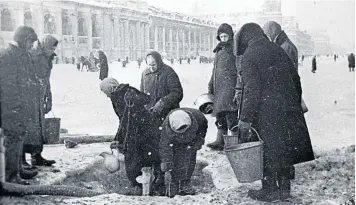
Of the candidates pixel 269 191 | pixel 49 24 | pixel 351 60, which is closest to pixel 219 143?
pixel 351 60

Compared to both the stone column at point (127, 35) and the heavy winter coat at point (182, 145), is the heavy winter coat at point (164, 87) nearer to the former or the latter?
the heavy winter coat at point (182, 145)

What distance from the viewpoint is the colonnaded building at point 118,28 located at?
490 centimetres

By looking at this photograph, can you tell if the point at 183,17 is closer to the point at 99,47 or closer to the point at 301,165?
the point at 99,47

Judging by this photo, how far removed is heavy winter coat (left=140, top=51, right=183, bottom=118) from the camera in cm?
466

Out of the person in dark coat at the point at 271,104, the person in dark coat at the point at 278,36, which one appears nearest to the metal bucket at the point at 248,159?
the person in dark coat at the point at 271,104

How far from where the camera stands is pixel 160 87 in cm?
474

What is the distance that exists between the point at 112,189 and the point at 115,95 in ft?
3.69

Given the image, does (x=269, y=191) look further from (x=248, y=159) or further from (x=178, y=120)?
(x=178, y=120)

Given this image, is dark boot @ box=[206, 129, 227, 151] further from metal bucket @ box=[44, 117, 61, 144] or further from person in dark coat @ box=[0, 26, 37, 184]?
person in dark coat @ box=[0, 26, 37, 184]

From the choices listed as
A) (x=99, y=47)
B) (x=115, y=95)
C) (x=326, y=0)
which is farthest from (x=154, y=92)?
(x=326, y=0)

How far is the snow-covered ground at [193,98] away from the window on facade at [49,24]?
648 millimetres

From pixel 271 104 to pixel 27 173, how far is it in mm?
2416

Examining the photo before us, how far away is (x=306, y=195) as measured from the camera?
412 centimetres

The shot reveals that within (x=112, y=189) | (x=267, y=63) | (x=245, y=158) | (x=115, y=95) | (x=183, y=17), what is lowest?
(x=112, y=189)
